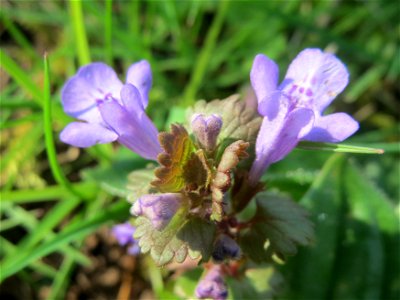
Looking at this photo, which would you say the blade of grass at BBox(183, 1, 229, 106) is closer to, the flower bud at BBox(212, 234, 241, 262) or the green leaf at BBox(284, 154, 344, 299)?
the green leaf at BBox(284, 154, 344, 299)

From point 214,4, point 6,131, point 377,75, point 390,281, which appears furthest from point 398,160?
point 6,131

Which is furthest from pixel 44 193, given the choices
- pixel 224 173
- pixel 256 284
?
pixel 224 173

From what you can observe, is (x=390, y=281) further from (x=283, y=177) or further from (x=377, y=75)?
(x=377, y=75)

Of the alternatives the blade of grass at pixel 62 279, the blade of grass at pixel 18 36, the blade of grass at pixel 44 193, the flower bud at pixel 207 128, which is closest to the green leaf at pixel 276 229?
the flower bud at pixel 207 128

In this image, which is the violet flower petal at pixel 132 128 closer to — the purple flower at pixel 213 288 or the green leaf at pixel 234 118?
the green leaf at pixel 234 118

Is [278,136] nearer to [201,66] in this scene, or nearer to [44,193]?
[44,193]

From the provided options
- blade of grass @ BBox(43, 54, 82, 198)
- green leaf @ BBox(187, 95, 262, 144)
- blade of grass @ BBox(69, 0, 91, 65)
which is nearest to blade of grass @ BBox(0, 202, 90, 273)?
blade of grass @ BBox(43, 54, 82, 198)
